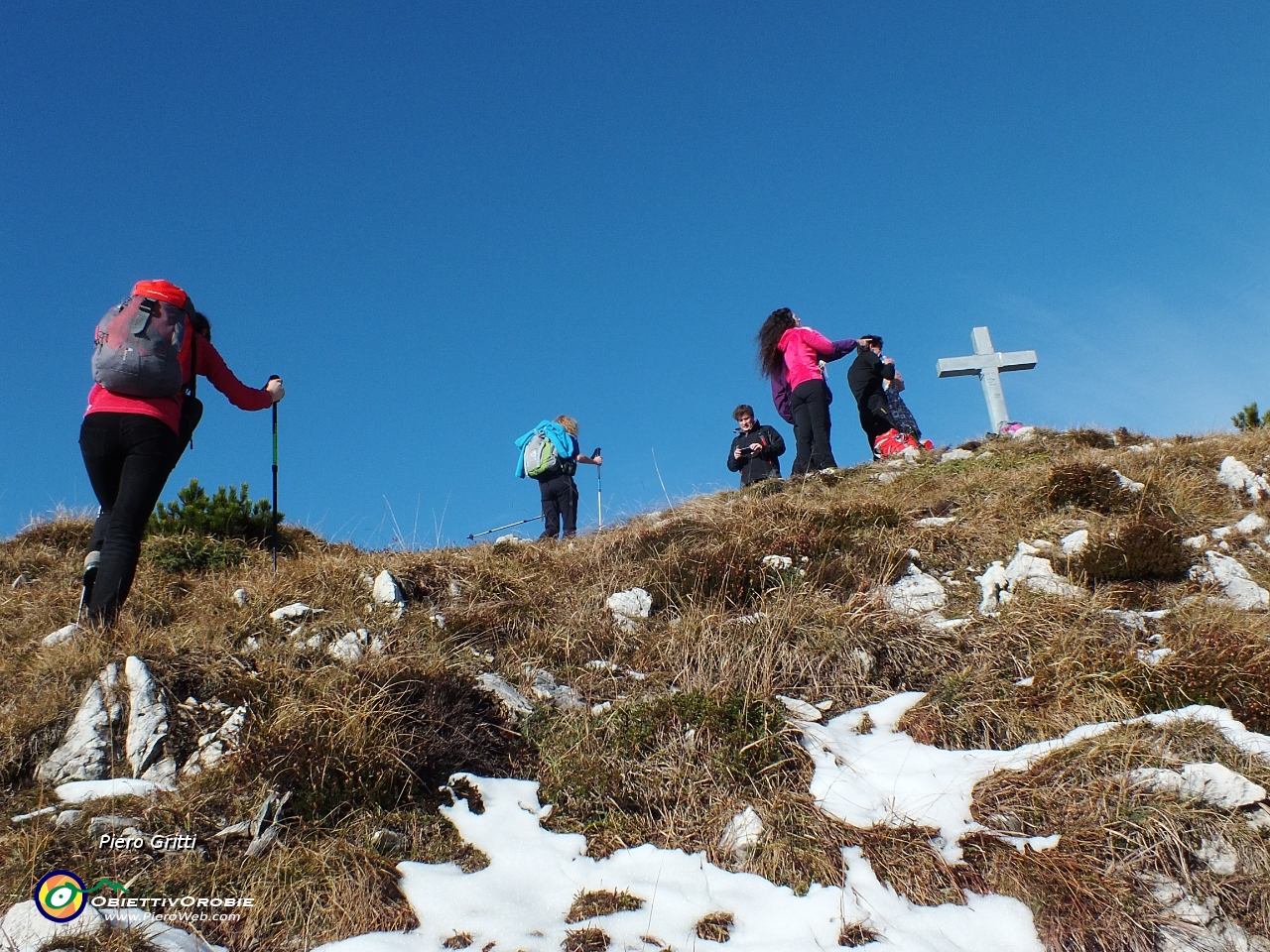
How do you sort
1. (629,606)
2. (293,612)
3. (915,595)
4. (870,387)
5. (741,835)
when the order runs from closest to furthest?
(741,835)
(293,612)
(915,595)
(629,606)
(870,387)

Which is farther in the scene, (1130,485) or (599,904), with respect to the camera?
(1130,485)

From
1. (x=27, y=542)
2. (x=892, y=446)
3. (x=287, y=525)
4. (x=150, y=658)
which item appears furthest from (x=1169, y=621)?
(x=27, y=542)

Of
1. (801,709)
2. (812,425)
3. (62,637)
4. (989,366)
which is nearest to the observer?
(801,709)

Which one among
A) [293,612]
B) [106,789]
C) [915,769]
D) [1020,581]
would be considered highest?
[293,612]

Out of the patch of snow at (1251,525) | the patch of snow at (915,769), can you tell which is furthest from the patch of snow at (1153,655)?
the patch of snow at (1251,525)

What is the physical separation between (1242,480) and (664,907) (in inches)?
261

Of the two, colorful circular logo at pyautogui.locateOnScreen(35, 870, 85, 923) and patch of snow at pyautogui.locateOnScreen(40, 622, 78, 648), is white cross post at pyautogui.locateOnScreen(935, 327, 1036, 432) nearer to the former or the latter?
patch of snow at pyautogui.locateOnScreen(40, 622, 78, 648)

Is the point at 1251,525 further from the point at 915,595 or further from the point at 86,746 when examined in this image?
the point at 86,746

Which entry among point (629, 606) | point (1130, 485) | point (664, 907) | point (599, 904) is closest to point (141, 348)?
point (629, 606)

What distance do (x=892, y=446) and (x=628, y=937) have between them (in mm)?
9584

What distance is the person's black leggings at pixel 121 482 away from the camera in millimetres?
5344

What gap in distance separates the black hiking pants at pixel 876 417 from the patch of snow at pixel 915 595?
266 inches

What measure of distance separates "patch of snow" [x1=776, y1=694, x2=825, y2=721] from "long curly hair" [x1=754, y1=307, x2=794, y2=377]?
7.19 m

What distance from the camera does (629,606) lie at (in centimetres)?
615
